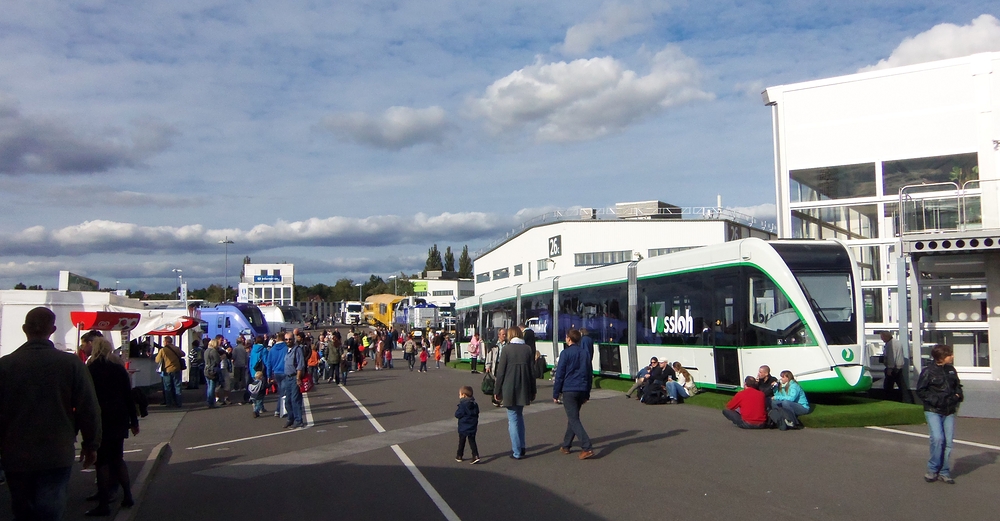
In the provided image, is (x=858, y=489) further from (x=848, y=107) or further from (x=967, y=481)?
(x=848, y=107)

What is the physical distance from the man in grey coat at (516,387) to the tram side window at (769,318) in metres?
6.57

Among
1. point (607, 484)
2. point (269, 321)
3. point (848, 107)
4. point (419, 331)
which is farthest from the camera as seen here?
point (419, 331)

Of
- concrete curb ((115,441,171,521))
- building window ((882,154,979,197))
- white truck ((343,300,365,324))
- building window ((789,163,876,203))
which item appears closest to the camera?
concrete curb ((115,441,171,521))

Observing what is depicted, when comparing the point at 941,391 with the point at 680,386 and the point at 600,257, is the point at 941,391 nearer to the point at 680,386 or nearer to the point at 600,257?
the point at 680,386

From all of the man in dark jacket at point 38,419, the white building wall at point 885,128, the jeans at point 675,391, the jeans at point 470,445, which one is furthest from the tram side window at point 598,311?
the man in dark jacket at point 38,419

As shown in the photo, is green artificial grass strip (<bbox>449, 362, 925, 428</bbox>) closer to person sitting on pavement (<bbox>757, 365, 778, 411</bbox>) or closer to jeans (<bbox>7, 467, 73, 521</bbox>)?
person sitting on pavement (<bbox>757, 365, 778, 411</bbox>)

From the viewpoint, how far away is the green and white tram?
578 inches

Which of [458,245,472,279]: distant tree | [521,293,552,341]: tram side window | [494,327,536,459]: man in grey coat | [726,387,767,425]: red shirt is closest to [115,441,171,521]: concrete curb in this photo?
[494,327,536,459]: man in grey coat

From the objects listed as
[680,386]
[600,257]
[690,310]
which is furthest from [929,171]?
[600,257]

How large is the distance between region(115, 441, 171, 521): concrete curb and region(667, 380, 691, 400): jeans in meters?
10.5

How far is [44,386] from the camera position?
5.37 metres

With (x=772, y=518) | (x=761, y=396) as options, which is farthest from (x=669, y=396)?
(x=772, y=518)

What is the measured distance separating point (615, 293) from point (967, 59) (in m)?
12.4

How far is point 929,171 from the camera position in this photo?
23.7 meters
